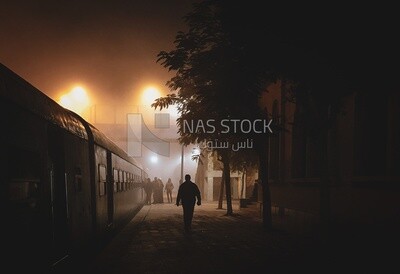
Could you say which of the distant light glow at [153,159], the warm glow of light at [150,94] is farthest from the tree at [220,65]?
the distant light glow at [153,159]

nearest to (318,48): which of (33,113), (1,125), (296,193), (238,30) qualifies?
(238,30)

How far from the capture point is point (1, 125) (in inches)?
167

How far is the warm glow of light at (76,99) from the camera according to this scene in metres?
30.1

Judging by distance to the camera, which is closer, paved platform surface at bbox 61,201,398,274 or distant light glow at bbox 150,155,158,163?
paved platform surface at bbox 61,201,398,274

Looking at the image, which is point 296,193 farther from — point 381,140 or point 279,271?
point 279,271

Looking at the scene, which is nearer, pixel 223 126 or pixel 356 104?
pixel 356 104

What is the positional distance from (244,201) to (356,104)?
1601 centimetres

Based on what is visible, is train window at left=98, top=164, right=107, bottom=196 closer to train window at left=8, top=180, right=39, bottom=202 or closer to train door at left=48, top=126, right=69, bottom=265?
train door at left=48, top=126, right=69, bottom=265

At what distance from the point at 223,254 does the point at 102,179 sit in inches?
129

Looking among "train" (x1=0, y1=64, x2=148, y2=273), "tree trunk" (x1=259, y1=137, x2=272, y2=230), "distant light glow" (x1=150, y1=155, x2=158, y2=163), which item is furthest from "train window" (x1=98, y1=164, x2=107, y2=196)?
"distant light glow" (x1=150, y1=155, x2=158, y2=163)

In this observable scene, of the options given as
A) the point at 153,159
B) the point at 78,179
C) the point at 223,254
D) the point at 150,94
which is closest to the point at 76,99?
the point at 150,94

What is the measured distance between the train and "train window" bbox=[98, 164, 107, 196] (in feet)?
4.42

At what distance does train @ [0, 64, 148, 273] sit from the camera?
4.35 metres

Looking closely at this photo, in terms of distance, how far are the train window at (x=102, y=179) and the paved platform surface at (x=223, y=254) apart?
140 cm
